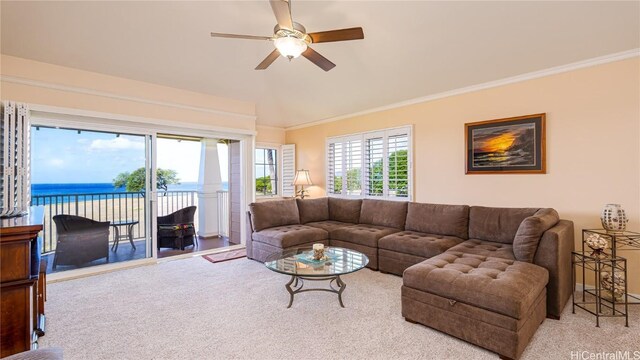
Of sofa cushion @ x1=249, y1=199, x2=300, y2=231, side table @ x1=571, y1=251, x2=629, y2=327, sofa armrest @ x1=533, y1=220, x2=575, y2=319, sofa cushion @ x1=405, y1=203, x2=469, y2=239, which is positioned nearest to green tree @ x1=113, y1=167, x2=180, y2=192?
sofa cushion @ x1=249, y1=199, x2=300, y2=231

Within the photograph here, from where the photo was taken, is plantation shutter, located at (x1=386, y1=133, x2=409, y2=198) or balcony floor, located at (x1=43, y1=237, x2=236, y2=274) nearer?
balcony floor, located at (x1=43, y1=237, x2=236, y2=274)

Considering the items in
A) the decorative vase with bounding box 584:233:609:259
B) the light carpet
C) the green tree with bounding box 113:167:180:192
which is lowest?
the light carpet

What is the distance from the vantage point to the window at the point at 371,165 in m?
4.78

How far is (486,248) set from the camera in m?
3.21

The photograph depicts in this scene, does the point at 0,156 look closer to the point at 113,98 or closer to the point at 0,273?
the point at 113,98

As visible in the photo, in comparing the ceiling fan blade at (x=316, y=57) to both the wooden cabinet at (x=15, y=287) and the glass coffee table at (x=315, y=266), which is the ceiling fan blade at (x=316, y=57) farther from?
the wooden cabinet at (x=15, y=287)

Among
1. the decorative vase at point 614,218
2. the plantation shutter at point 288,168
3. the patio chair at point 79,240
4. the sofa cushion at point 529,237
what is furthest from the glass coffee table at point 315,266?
the plantation shutter at point 288,168

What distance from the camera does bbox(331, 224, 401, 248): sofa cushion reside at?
13.2 feet

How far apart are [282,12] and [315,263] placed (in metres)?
2.26

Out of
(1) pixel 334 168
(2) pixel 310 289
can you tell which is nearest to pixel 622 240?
(2) pixel 310 289

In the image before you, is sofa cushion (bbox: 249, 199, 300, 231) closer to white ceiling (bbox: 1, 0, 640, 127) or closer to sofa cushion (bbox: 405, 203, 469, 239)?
sofa cushion (bbox: 405, 203, 469, 239)

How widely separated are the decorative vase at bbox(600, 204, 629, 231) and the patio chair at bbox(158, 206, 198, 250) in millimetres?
5772

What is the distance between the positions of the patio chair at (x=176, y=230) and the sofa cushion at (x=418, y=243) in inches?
139

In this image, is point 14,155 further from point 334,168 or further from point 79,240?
point 334,168
